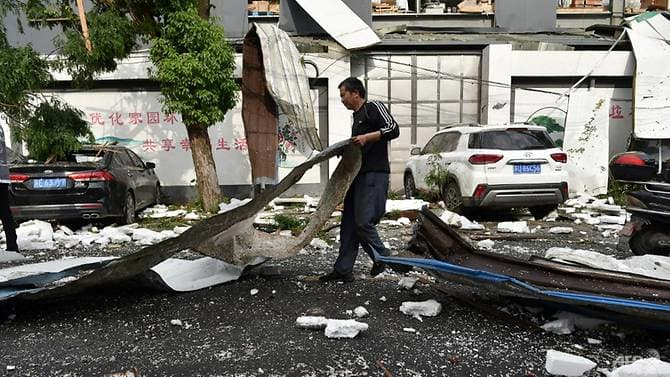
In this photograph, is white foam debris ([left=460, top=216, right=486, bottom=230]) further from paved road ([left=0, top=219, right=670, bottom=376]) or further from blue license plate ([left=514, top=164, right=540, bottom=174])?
paved road ([left=0, top=219, right=670, bottom=376])

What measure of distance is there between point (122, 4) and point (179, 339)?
8.09 metres

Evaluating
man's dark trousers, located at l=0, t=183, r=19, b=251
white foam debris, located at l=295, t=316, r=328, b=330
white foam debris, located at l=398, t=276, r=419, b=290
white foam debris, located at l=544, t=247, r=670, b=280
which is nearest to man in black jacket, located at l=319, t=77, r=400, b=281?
white foam debris, located at l=398, t=276, r=419, b=290

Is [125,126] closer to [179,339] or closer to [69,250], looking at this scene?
[69,250]

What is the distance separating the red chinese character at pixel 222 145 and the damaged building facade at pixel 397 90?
24 mm

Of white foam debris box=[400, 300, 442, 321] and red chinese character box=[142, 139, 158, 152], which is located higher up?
red chinese character box=[142, 139, 158, 152]

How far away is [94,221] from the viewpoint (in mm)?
9734

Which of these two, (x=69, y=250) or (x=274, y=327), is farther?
(x=69, y=250)

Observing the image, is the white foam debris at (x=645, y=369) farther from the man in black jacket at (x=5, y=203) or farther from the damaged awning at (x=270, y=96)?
the damaged awning at (x=270, y=96)

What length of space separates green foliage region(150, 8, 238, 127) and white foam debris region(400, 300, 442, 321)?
7030 mm

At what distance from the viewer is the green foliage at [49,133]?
8828 millimetres

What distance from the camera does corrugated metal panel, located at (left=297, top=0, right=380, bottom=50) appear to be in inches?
517

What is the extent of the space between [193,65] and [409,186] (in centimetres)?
533

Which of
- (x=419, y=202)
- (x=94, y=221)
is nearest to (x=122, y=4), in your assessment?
(x=94, y=221)

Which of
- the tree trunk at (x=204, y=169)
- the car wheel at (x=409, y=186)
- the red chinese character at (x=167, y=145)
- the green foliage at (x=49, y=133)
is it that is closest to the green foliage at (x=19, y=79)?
the green foliage at (x=49, y=133)
